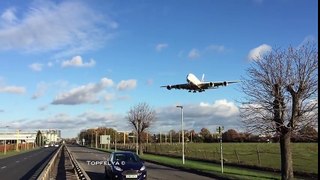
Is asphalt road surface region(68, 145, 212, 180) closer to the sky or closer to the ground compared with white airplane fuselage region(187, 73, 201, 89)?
closer to the ground

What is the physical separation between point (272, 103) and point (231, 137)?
475 ft

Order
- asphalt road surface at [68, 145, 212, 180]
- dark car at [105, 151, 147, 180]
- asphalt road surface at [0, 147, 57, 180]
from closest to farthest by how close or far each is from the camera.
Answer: dark car at [105, 151, 147, 180] → asphalt road surface at [68, 145, 212, 180] → asphalt road surface at [0, 147, 57, 180]

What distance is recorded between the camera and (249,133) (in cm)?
2612

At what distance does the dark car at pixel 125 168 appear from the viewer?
22312 millimetres

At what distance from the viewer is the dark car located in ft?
73.2

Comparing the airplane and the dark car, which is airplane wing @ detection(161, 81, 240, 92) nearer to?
the airplane

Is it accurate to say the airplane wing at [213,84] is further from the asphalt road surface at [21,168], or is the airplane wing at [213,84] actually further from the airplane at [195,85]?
the asphalt road surface at [21,168]

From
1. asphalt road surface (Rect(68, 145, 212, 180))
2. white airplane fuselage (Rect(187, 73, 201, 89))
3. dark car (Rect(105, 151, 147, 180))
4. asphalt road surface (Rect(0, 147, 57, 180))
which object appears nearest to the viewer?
dark car (Rect(105, 151, 147, 180))

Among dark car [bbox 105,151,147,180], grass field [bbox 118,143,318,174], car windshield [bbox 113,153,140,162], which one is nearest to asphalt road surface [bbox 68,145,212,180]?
car windshield [bbox 113,153,140,162]

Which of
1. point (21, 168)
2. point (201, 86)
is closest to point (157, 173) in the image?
point (201, 86)

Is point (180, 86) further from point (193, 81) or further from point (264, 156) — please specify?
point (264, 156)

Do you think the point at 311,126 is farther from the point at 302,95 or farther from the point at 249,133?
the point at 249,133

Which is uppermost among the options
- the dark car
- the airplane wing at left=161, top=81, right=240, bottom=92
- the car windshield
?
the airplane wing at left=161, top=81, right=240, bottom=92

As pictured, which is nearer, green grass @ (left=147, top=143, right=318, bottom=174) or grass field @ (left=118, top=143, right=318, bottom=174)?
grass field @ (left=118, top=143, right=318, bottom=174)
